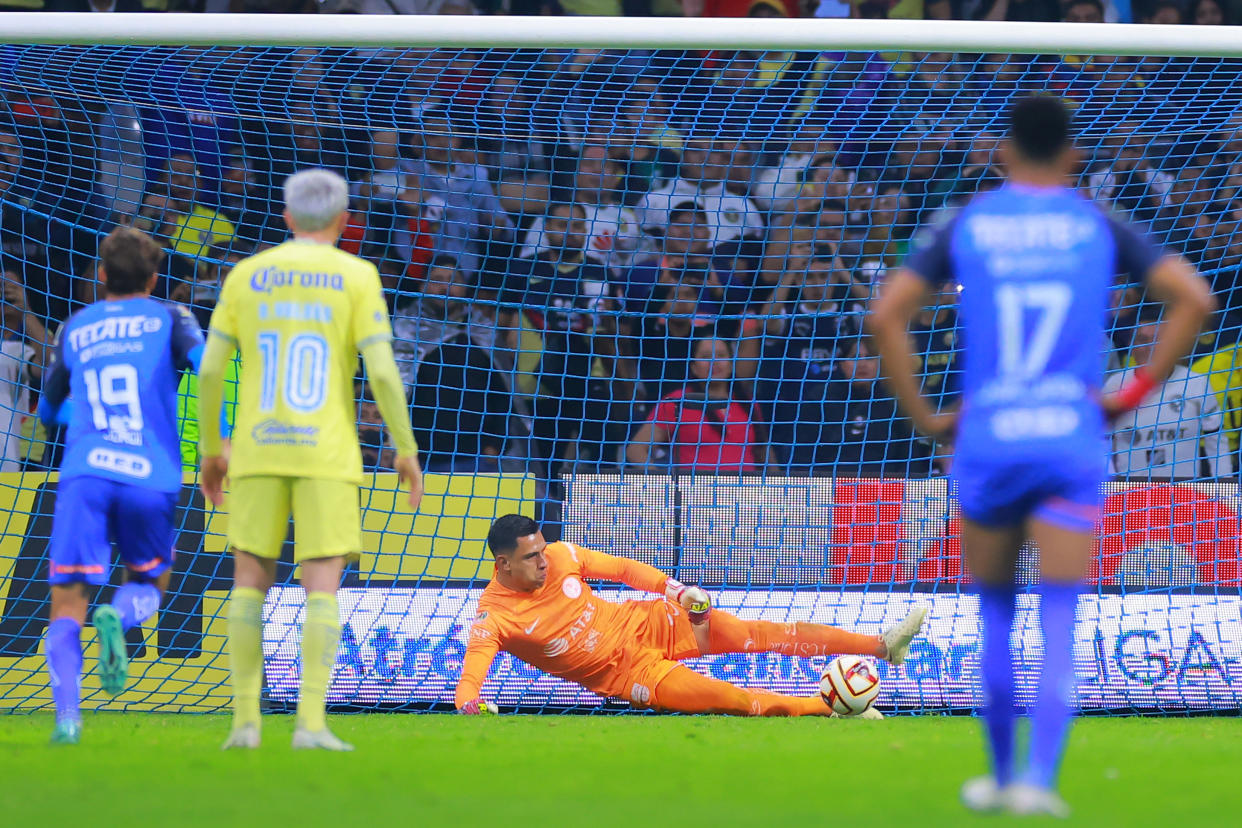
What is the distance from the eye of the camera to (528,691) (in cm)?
714

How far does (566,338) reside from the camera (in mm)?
8430

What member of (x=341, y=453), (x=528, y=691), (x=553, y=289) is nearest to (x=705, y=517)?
(x=528, y=691)

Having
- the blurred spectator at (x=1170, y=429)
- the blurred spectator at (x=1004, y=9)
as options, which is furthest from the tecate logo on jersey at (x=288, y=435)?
the blurred spectator at (x=1004, y=9)

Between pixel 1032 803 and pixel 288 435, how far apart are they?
2286 millimetres

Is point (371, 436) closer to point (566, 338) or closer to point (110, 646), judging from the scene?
point (566, 338)

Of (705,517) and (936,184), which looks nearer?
(705,517)

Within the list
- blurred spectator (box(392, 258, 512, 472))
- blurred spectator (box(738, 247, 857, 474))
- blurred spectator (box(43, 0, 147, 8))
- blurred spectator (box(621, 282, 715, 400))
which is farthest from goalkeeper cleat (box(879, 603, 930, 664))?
blurred spectator (box(43, 0, 147, 8))

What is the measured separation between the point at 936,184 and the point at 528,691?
3913 millimetres

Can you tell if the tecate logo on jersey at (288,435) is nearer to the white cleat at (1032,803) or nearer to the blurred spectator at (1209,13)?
the white cleat at (1032,803)

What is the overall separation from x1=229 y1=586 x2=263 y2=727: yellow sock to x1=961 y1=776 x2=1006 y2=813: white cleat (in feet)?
7.14

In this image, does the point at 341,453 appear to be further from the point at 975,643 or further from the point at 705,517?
the point at 975,643

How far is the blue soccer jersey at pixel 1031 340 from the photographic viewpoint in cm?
282

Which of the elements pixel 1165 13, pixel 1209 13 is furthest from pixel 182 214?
pixel 1209 13

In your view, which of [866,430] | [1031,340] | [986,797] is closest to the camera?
[986,797]
